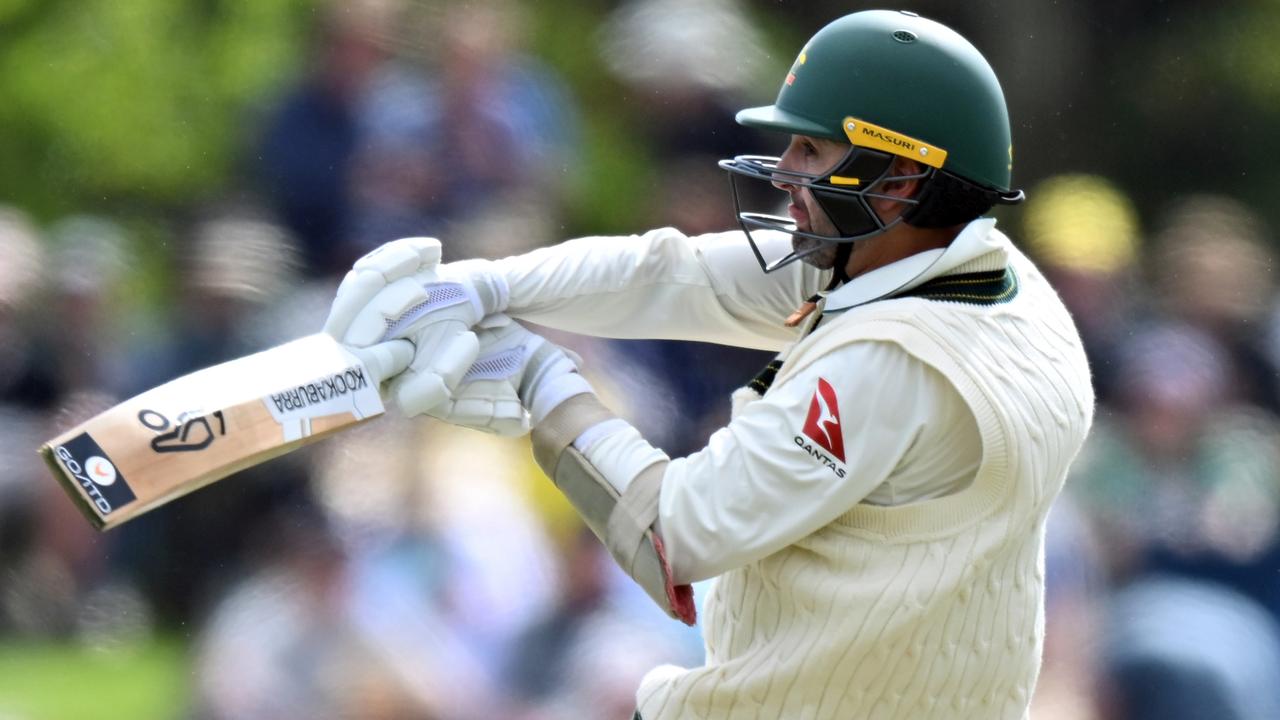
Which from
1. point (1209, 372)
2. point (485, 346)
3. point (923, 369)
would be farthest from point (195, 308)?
point (1209, 372)

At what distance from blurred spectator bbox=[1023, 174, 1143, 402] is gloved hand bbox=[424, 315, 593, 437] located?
2089 mm

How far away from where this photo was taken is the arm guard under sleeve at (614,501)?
1.84 m

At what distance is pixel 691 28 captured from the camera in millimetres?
3707

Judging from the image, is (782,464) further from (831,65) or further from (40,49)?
(40,49)

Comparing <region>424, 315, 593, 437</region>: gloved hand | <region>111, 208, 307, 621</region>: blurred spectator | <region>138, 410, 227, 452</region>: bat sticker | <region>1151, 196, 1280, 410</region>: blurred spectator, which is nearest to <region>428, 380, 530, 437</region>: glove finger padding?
<region>424, 315, 593, 437</region>: gloved hand

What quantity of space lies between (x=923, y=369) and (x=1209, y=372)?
2.30m

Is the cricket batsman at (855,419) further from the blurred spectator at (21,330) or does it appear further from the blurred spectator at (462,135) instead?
the blurred spectator at (21,330)

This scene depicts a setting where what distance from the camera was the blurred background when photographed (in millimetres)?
3287

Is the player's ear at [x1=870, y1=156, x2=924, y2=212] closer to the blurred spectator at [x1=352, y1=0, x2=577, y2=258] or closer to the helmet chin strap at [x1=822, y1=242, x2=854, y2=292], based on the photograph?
the helmet chin strap at [x1=822, y1=242, x2=854, y2=292]

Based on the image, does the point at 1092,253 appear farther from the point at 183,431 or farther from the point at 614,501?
the point at 183,431

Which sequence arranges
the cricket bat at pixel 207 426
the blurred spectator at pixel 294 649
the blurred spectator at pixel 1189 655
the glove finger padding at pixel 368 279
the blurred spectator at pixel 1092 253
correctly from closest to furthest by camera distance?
1. the cricket bat at pixel 207 426
2. the glove finger padding at pixel 368 279
3. the blurred spectator at pixel 294 649
4. the blurred spectator at pixel 1189 655
5. the blurred spectator at pixel 1092 253

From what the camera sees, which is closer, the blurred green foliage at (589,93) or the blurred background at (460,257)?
the blurred background at (460,257)

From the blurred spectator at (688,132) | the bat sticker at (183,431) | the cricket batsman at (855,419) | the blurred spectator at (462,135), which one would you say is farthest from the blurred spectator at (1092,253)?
the bat sticker at (183,431)

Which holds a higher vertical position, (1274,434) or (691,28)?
(691,28)
